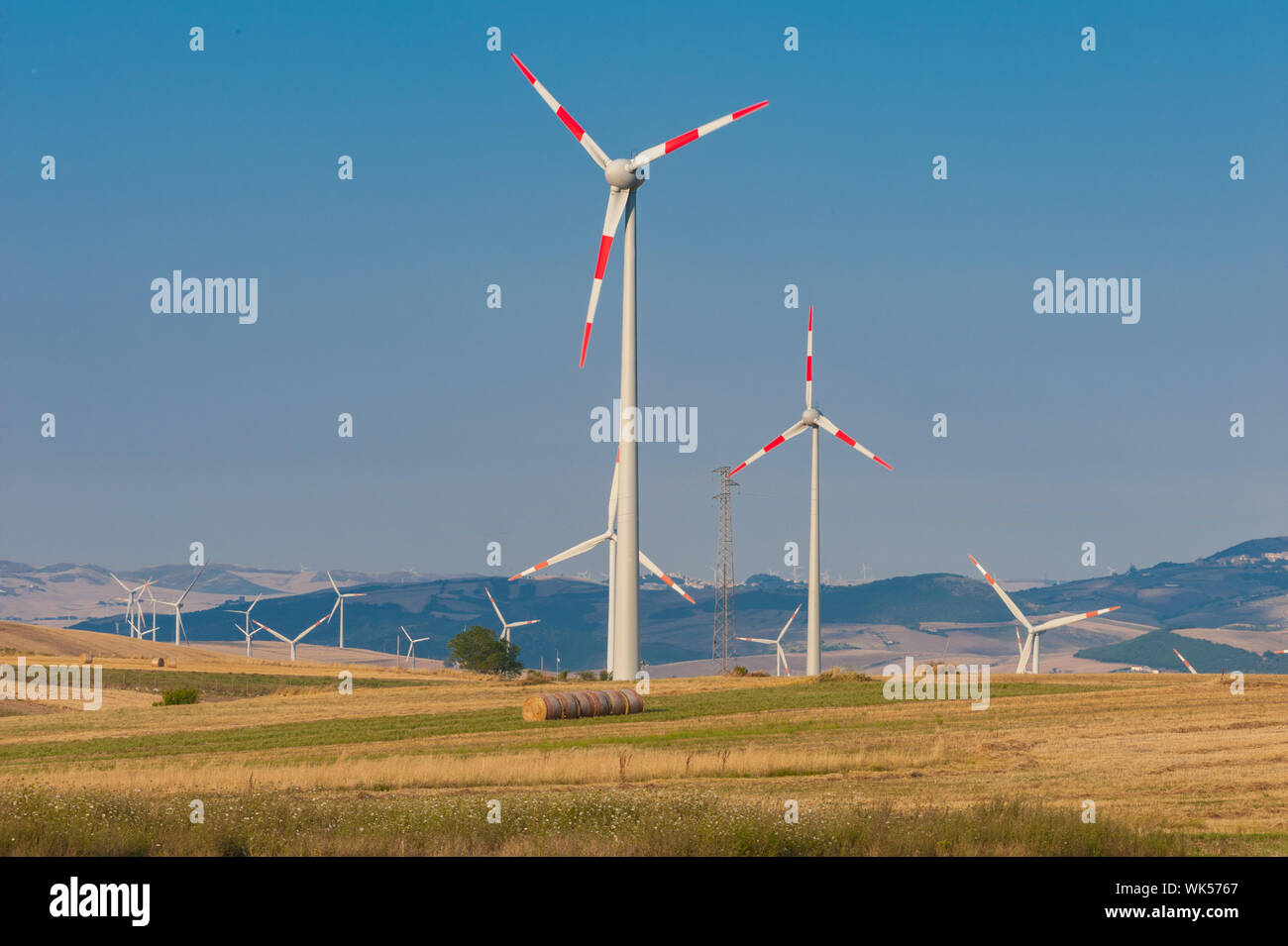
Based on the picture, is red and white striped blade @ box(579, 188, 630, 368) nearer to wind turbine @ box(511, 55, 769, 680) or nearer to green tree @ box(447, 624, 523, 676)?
wind turbine @ box(511, 55, 769, 680)

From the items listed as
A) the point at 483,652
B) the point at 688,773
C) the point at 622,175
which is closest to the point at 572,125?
the point at 622,175

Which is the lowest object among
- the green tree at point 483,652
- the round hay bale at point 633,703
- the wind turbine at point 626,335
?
the green tree at point 483,652

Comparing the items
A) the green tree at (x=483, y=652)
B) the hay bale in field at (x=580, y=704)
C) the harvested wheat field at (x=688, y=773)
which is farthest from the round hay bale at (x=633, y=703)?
the green tree at (x=483, y=652)

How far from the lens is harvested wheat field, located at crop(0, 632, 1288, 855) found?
70.1 feet

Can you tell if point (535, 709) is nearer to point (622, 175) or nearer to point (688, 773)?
point (688, 773)

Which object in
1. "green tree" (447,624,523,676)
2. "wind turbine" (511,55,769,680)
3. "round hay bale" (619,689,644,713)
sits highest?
"wind turbine" (511,55,769,680)

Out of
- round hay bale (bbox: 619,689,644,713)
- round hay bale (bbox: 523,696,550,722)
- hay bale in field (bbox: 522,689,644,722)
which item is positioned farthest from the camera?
round hay bale (bbox: 619,689,644,713)

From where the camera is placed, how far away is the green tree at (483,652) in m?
165

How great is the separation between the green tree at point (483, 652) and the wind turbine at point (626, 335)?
90778mm

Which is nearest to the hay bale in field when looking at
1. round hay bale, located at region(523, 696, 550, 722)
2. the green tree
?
round hay bale, located at region(523, 696, 550, 722)

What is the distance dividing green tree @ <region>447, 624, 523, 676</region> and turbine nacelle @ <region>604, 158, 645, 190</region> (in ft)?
322

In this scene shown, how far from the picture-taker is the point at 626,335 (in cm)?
7219

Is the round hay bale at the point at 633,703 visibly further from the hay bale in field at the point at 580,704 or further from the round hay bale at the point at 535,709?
the round hay bale at the point at 535,709

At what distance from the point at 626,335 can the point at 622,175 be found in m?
9.61
